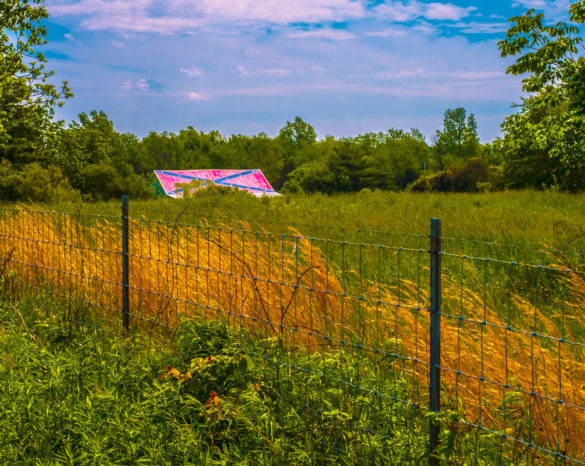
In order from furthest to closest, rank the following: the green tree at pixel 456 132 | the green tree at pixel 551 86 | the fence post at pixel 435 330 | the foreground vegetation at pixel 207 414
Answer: the green tree at pixel 456 132 < the green tree at pixel 551 86 < the foreground vegetation at pixel 207 414 < the fence post at pixel 435 330

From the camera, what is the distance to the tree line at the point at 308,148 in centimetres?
1313

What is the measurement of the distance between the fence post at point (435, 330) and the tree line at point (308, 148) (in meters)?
10.4

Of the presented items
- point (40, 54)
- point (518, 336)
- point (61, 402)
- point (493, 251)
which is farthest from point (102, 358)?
point (40, 54)

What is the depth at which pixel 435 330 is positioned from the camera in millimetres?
3273

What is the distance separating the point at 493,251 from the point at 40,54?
16219mm

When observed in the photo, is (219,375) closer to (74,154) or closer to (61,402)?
(61,402)

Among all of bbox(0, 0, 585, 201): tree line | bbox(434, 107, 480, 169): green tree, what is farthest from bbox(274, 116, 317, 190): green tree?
bbox(434, 107, 480, 169): green tree

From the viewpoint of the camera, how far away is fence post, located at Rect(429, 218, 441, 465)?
3211 mm

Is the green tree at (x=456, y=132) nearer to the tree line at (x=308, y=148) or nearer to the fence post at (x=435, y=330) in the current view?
the tree line at (x=308, y=148)

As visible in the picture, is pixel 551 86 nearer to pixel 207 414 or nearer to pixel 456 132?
pixel 207 414

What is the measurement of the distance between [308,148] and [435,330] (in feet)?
358

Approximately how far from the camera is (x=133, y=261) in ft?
21.5

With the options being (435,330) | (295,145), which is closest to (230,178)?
(435,330)

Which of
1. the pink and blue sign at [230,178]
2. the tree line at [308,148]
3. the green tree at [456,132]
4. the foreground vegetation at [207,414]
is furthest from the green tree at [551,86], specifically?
the green tree at [456,132]
